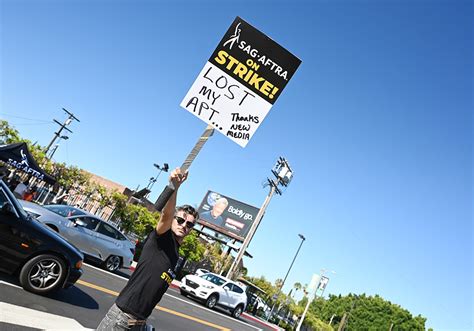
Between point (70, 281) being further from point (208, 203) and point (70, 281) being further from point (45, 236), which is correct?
point (208, 203)

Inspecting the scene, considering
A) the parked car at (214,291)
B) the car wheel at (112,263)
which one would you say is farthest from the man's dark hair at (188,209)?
the parked car at (214,291)

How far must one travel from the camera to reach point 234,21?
379cm

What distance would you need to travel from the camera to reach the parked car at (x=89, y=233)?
10961 millimetres

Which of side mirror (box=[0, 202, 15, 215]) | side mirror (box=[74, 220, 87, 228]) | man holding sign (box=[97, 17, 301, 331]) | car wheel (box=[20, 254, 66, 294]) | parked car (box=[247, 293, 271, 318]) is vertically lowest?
car wheel (box=[20, 254, 66, 294])

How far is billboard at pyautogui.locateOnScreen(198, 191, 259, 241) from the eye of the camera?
41906 millimetres

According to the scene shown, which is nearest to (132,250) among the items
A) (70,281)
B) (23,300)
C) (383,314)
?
(70,281)

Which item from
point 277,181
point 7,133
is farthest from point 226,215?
point 7,133

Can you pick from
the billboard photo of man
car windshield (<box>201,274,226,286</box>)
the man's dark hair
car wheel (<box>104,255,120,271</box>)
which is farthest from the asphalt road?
the billboard photo of man

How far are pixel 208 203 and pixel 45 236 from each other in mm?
37981

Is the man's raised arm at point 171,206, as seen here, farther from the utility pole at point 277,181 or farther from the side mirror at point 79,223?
the utility pole at point 277,181

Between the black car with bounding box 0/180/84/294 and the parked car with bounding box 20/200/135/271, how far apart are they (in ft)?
11.4

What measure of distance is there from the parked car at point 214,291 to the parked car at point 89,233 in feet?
14.0

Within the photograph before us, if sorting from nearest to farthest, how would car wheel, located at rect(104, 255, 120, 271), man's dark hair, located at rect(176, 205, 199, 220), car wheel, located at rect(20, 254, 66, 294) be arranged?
man's dark hair, located at rect(176, 205, 199, 220) → car wheel, located at rect(20, 254, 66, 294) → car wheel, located at rect(104, 255, 120, 271)

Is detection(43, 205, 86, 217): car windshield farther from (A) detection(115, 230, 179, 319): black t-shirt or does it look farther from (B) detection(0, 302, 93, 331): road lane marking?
(A) detection(115, 230, 179, 319): black t-shirt
